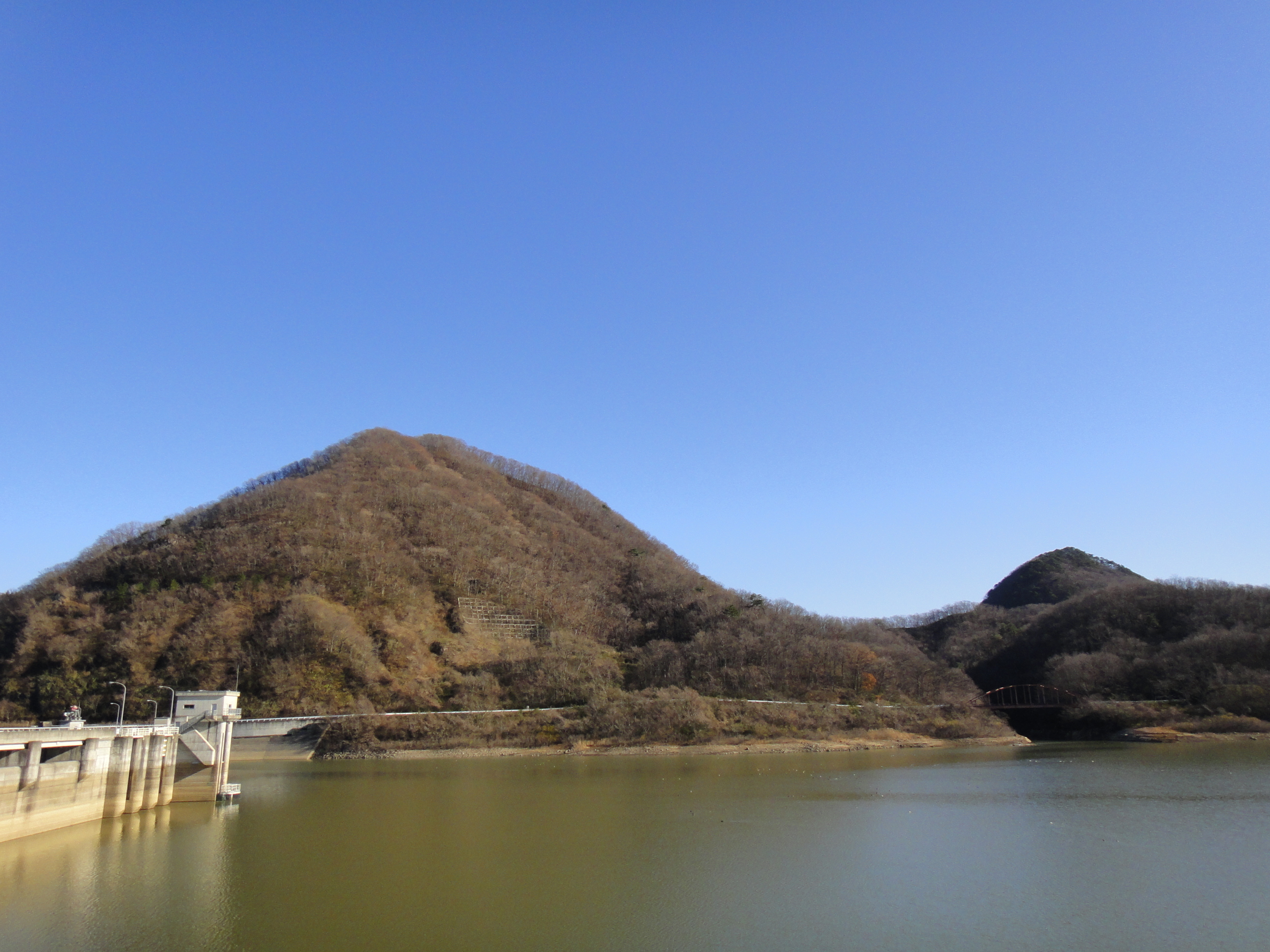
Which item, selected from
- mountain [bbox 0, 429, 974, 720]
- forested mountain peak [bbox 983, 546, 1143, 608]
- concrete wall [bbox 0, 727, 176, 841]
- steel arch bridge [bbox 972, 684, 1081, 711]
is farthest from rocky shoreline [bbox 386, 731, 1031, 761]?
forested mountain peak [bbox 983, 546, 1143, 608]

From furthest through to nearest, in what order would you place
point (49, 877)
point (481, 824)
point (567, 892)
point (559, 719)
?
point (559, 719) < point (481, 824) < point (49, 877) < point (567, 892)

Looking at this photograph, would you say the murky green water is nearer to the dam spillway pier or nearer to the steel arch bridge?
the dam spillway pier

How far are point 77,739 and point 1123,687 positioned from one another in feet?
286

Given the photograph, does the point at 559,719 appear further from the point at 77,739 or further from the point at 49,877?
the point at 49,877

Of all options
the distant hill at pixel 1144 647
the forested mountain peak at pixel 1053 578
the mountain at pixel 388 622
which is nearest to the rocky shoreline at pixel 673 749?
the mountain at pixel 388 622

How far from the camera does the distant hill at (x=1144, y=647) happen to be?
72.7 metres

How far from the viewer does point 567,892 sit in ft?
62.6

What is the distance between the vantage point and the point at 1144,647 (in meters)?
81.1

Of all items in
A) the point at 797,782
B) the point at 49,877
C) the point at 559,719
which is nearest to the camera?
the point at 49,877

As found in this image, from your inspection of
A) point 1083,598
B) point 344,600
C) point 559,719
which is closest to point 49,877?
point 559,719

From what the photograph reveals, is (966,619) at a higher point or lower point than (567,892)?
higher

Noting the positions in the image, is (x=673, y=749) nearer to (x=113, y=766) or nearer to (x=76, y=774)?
(x=113, y=766)

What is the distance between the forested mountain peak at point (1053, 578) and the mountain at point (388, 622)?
2133 inches

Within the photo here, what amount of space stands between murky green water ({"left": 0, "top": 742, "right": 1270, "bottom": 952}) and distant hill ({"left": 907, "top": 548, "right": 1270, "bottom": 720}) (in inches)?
1605
